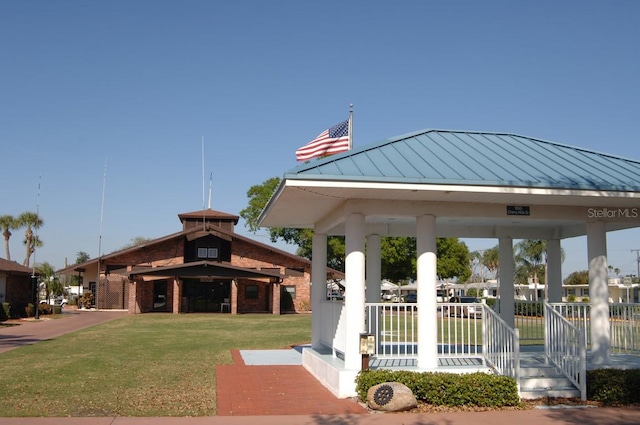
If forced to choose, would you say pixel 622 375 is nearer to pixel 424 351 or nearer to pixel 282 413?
pixel 424 351

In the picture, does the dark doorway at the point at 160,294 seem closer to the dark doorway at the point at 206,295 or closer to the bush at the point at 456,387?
the dark doorway at the point at 206,295

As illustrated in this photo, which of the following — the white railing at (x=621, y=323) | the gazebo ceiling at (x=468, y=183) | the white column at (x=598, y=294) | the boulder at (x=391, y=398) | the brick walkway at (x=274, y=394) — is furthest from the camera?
the white railing at (x=621, y=323)

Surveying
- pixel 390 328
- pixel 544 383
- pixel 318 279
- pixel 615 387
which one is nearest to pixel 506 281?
pixel 390 328

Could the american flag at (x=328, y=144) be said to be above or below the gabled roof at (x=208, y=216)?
below

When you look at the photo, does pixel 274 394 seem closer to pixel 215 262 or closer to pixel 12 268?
pixel 12 268

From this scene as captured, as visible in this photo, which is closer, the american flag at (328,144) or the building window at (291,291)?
the american flag at (328,144)

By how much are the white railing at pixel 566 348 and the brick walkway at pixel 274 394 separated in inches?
146

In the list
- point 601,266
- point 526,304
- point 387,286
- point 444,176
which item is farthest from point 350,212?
point 387,286

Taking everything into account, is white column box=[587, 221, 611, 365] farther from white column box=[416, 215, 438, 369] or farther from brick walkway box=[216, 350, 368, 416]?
brick walkway box=[216, 350, 368, 416]

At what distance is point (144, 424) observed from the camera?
29.7 ft

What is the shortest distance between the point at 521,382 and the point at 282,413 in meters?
4.15

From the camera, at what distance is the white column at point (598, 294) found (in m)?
12.1

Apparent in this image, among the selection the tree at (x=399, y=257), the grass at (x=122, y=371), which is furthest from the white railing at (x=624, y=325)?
the tree at (x=399, y=257)

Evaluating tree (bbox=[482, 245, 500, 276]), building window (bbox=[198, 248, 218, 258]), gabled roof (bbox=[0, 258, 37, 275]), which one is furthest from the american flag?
tree (bbox=[482, 245, 500, 276])
